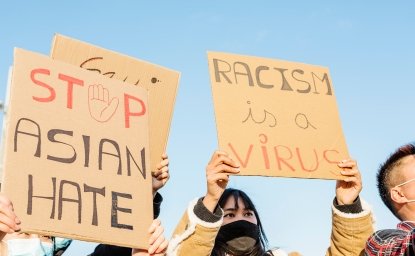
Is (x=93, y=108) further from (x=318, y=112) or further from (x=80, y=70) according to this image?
(x=318, y=112)

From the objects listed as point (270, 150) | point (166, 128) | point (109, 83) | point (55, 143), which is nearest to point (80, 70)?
point (109, 83)

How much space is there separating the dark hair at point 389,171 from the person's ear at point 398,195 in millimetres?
52

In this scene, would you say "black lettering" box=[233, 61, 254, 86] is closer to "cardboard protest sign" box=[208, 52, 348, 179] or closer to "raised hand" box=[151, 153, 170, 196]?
"cardboard protest sign" box=[208, 52, 348, 179]

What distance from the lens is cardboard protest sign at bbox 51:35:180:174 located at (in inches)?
118

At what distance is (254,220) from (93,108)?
1.53 m

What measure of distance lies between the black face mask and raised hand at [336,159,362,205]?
594 mm

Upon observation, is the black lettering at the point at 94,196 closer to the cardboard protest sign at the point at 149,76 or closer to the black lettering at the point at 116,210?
the black lettering at the point at 116,210

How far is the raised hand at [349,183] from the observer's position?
3.33 meters

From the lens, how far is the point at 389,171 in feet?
10.9

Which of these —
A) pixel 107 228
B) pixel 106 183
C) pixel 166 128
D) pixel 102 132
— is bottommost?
pixel 107 228

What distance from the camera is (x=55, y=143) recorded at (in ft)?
7.96

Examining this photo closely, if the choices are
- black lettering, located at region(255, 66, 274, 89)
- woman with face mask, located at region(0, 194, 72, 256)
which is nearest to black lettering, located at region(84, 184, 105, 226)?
woman with face mask, located at region(0, 194, 72, 256)

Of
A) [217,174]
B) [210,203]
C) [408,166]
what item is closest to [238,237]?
[210,203]

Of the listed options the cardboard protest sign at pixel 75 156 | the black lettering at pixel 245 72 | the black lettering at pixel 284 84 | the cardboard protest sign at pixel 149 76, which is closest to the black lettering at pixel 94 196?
the cardboard protest sign at pixel 75 156
